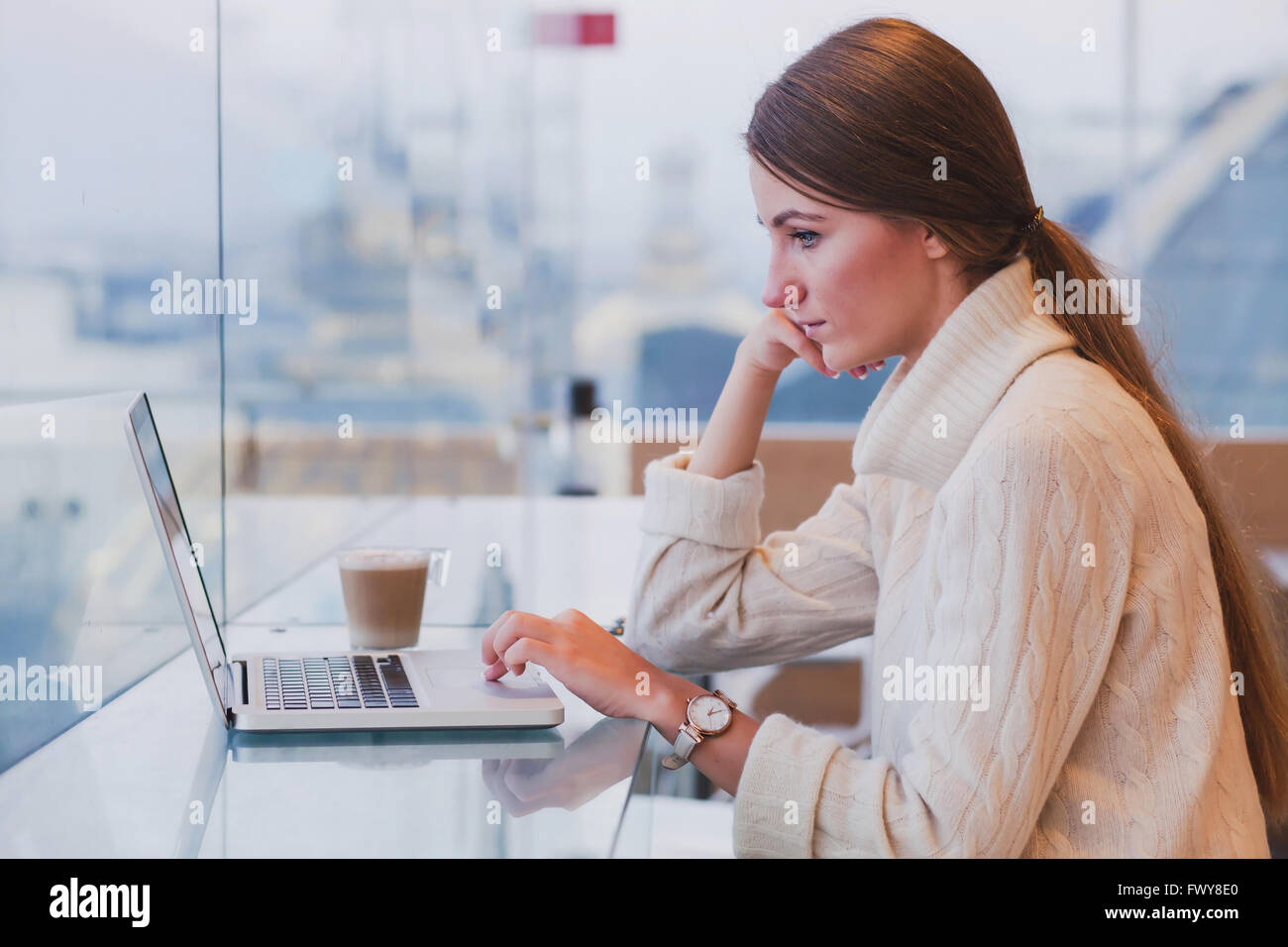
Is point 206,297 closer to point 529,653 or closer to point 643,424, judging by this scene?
point 529,653

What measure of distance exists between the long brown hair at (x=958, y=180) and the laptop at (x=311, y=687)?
46 cm

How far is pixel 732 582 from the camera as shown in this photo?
1212 mm

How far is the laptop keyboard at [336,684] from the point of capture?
0.97 m

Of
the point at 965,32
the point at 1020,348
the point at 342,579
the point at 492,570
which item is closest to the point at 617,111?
the point at 965,32

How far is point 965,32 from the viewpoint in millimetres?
3852

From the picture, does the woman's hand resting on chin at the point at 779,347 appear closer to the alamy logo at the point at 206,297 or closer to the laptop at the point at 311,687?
the laptop at the point at 311,687

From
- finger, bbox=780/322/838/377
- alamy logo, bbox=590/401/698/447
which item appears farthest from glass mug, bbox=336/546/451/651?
alamy logo, bbox=590/401/698/447

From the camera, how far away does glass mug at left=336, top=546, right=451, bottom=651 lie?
1.24 meters

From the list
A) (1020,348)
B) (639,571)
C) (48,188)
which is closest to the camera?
(1020,348)

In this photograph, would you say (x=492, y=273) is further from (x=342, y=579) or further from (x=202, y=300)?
(x=342, y=579)

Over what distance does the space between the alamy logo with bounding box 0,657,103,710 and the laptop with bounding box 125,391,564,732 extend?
0.11 meters
